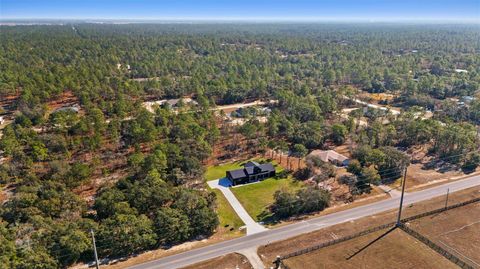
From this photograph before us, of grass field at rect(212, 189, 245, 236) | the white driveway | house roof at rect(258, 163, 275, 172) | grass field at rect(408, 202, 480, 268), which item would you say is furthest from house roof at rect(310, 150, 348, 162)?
grass field at rect(212, 189, 245, 236)

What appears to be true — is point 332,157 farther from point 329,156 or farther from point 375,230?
point 375,230

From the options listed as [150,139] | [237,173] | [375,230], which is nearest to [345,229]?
[375,230]

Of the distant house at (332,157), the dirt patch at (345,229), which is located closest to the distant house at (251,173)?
the distant house at (332,157)

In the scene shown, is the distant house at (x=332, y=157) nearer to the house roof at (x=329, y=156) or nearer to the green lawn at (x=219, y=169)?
the house roof at (x=329, y=156)

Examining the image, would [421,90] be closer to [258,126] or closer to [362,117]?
[362,117]

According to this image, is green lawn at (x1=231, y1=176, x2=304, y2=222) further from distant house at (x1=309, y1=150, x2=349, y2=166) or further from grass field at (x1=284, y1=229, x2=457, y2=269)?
grass field at (x1=284, y1=229, x2=457, y2=269)
